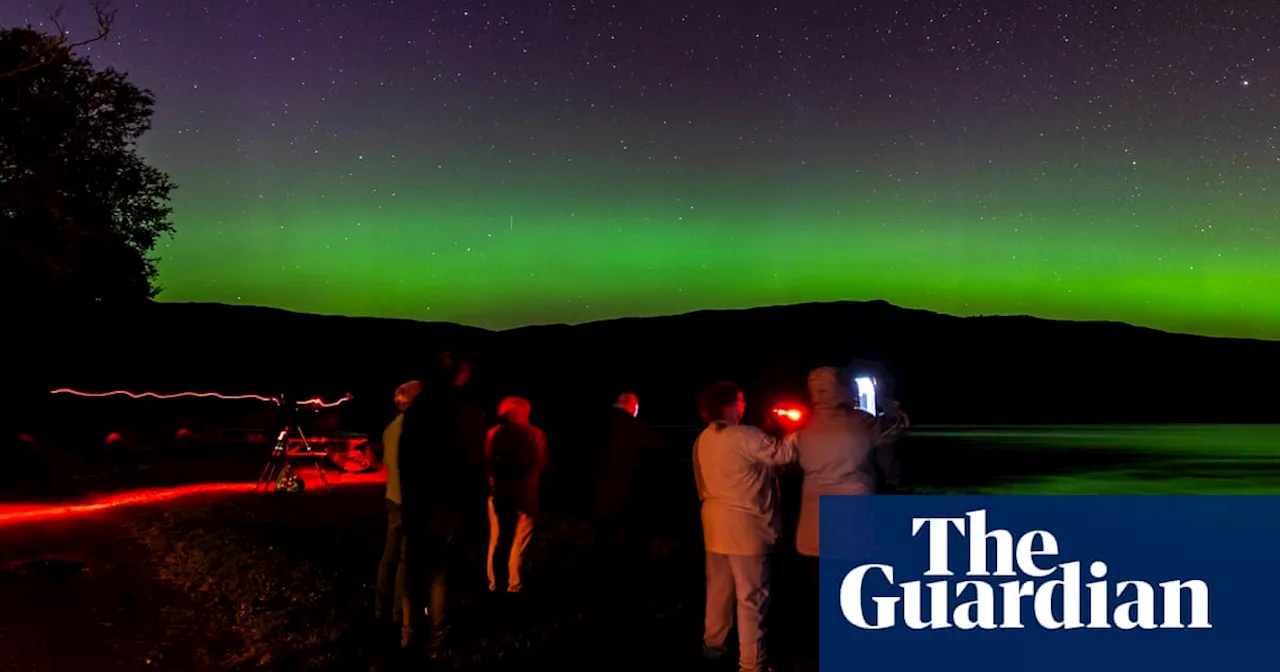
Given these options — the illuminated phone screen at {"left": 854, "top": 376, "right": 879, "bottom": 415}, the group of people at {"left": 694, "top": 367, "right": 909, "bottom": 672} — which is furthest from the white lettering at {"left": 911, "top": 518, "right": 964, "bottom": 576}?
the group of people at {"left": 694, "top": 367, "right": 909, "bottom": 672}

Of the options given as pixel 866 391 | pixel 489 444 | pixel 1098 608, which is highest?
pixel 866 391

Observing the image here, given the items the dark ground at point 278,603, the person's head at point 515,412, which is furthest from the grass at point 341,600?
the person's head at point 515,412

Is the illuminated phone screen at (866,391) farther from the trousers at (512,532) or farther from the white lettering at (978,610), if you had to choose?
the trousers at (512,532)

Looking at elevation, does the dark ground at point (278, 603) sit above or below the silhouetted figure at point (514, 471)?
below

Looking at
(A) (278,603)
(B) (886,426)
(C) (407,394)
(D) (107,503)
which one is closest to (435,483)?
(C) (407,394)

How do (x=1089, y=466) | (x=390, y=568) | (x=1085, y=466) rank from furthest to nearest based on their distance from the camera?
(x=1089, y=466), (x=1085, y=466), (x=390, y=568)

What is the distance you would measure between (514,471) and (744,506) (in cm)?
347

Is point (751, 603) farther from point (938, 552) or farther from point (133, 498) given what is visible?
point (133, 498)

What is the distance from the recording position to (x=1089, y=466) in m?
55.3

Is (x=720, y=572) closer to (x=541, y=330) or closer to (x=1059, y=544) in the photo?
(x=1059, y=544)

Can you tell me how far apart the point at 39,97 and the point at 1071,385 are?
167 meters

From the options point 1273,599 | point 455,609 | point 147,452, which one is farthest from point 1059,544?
point 147,452

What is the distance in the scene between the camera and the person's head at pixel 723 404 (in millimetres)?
→ 8016

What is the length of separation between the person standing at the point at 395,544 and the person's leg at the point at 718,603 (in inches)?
83.3
